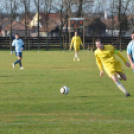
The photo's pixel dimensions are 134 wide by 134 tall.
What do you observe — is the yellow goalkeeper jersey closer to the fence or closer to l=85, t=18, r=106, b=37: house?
the fence

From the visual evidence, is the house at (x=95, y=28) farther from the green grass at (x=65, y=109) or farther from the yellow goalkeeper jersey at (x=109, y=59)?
the yellow goalkeeper jersey at (x=109, y=59)

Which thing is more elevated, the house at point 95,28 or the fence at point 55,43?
the house at point 95,28

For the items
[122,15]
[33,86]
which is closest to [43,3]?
[122,15]

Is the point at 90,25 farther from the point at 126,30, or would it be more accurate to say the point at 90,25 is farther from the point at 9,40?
the point at 9,40

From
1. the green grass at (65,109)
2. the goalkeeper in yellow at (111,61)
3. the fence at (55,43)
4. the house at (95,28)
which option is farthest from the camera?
the house at (95,28)

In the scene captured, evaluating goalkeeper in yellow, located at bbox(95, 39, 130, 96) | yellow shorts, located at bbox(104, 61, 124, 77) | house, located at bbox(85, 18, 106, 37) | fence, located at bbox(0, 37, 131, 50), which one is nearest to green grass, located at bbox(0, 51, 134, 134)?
goalkeeper in yellow, located at bbox(95, 39, 130, 96)

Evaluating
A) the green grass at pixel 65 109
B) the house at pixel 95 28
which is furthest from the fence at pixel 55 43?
the green grass at pixel 65 109

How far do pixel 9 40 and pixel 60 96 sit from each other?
42.3 metres

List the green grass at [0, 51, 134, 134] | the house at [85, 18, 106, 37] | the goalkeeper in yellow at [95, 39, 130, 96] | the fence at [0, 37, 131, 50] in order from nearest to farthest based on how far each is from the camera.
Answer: the green grass at [0, 51, 134, 134], the goalkeeper in yellow at [95, 39, 130, 96], the fence at [0, 37, 131, 50], the house at [85, 18, 106, 37]

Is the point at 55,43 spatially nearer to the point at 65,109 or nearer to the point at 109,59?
the point at 109,59

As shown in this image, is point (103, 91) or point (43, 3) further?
point (43, 3)

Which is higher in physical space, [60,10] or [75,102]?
[60,10]

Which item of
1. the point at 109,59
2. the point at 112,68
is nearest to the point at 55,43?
the point at 109,59

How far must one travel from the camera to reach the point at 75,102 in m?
8.85
